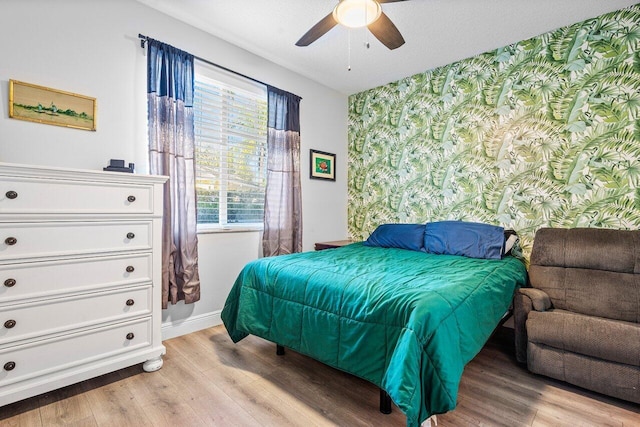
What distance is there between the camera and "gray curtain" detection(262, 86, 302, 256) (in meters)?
3.18

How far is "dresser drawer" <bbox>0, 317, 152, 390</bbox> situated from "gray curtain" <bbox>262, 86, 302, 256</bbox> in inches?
56.0

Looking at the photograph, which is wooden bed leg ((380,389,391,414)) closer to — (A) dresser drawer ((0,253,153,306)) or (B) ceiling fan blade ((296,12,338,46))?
(A) dresser drawer ((0,253,153,306))

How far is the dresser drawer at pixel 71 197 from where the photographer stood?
1528 mm

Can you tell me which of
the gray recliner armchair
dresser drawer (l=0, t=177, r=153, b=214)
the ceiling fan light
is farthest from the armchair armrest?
dresser drawer (l=0, t=177, r=153, b=214)

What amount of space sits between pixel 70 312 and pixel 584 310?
3.25 metres

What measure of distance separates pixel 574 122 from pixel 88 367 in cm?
390

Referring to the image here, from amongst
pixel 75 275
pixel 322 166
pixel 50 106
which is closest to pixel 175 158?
pixel 50 106

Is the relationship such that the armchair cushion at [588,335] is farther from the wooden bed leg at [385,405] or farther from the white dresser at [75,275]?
the white dresser at [75,275]

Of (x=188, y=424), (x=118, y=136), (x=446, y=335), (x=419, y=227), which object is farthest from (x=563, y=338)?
(x=118, y=136)

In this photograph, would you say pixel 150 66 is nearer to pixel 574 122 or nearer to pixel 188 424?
pixel 188 424

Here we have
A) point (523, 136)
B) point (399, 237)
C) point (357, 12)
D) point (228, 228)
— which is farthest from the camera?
point (399, 237)

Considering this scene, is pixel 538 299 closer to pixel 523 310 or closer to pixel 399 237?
pixel 523 310

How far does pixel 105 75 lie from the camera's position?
2199mm

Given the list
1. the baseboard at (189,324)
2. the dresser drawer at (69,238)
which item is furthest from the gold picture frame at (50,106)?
the baseboard at (189,324)
